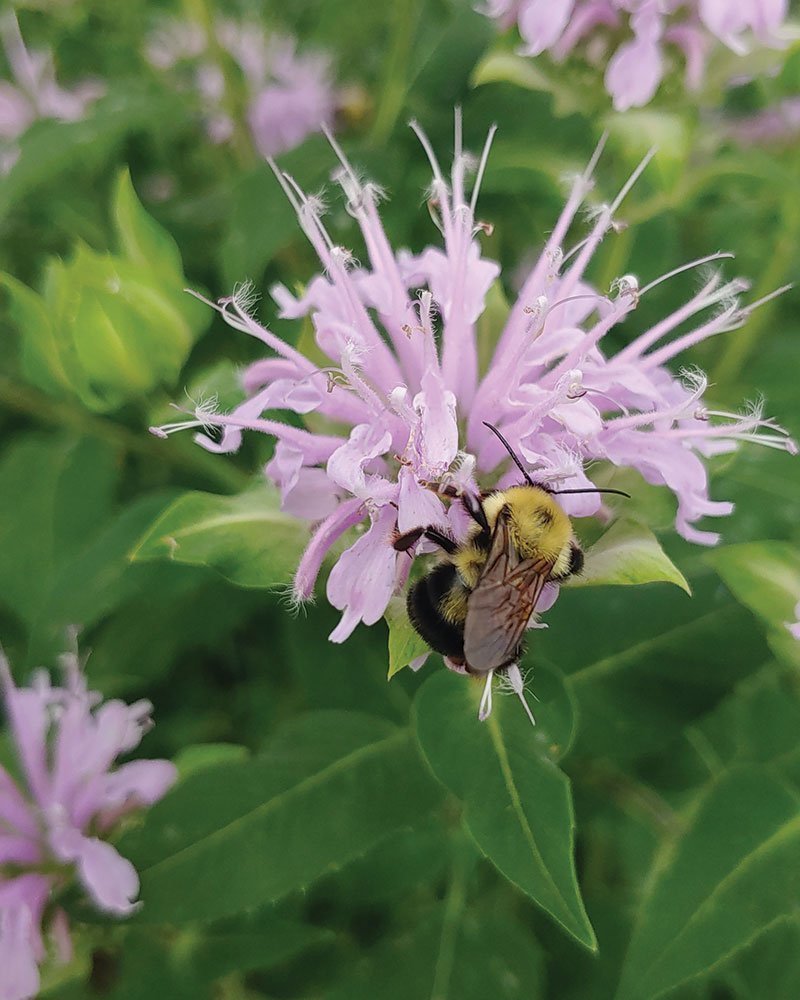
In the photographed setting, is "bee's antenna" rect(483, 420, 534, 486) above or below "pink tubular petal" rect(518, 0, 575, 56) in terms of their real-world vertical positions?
below

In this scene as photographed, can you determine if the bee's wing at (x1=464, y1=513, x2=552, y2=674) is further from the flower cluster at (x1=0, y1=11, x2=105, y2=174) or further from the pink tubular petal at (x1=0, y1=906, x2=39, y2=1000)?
the flower cluster at (x1=0, y1=11, x2=105, y2=174)

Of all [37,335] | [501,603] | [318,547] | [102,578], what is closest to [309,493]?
[318,547]

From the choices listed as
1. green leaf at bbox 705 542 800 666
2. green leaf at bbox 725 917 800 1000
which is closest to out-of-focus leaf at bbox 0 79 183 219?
green leaf at bbox 705 542 800 666

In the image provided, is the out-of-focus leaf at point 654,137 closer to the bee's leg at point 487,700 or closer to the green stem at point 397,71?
the green stem at point 397,71

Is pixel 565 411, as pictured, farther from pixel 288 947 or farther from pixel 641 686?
pixel 288 947

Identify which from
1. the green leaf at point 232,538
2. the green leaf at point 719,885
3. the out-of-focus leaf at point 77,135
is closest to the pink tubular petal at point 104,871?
the green leaf at point 232,538

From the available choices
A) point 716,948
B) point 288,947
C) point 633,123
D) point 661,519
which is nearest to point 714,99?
point 633,123
